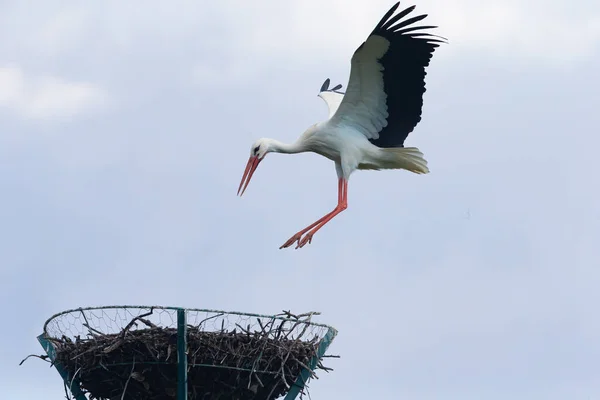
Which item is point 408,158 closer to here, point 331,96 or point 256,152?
point 256,152

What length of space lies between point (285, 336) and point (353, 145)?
8.19 ft

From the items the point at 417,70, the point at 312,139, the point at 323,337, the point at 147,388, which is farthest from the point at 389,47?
the point at 147,388

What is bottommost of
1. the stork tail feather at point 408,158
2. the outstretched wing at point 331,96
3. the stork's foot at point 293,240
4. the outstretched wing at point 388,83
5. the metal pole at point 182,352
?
the metal pole at point 182,352

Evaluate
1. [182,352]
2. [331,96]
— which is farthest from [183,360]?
[331,96]

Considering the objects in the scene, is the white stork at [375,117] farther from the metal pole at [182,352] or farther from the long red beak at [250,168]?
the metal pole at [182,352]

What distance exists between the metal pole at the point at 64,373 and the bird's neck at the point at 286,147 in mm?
2825

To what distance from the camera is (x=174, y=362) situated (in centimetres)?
809

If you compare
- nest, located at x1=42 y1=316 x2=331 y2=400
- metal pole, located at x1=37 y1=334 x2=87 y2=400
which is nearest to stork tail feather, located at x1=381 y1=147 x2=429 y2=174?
→ nest, located at x1=42 y1=316 x2=331 y2=400

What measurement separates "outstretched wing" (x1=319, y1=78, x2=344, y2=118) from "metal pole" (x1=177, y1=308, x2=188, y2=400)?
3.86 metres

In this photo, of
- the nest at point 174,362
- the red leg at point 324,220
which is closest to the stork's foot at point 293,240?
the red leg at point 324,220

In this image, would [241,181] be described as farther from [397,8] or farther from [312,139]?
[397,8]

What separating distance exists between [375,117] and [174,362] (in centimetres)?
325

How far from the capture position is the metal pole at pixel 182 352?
8047 mm

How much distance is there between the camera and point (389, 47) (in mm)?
10102
